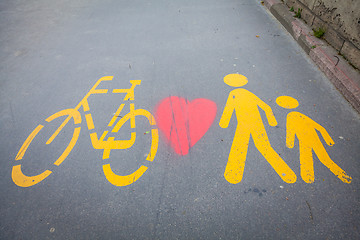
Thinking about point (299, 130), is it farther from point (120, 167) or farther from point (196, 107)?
point (120, 167)

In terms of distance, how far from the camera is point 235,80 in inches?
145

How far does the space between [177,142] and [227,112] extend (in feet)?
2.96

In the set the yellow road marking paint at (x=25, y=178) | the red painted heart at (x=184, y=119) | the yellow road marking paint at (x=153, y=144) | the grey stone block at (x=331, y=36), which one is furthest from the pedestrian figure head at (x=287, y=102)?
the yellow road marking paint at (x=25, y=178)

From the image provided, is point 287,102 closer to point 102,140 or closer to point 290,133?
point 290,133

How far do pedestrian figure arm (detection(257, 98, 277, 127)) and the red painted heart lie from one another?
0.69m

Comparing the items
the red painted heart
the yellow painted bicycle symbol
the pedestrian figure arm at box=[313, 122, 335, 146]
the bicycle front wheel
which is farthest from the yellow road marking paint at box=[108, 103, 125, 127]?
the pedestrian figure arm at box=[313, 122, 335, 146]

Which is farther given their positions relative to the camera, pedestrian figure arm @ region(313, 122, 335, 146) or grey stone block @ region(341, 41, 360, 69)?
grey stone block @ region(341, 41, 360, 69)

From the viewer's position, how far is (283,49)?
434cm

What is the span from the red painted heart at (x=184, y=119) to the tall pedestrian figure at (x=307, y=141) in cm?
106

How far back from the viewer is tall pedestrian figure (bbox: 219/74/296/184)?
2.45 meters

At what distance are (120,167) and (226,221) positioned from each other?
137 cm

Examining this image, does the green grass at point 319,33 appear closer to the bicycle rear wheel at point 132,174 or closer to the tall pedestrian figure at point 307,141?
the tall pedestrian figure at point 307,141

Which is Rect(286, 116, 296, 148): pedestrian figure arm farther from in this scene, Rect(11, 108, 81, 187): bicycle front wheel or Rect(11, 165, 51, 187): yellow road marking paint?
Rect(11, 165, 51, 187): yellow road marking paint

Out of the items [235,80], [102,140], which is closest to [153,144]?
[102,140]
